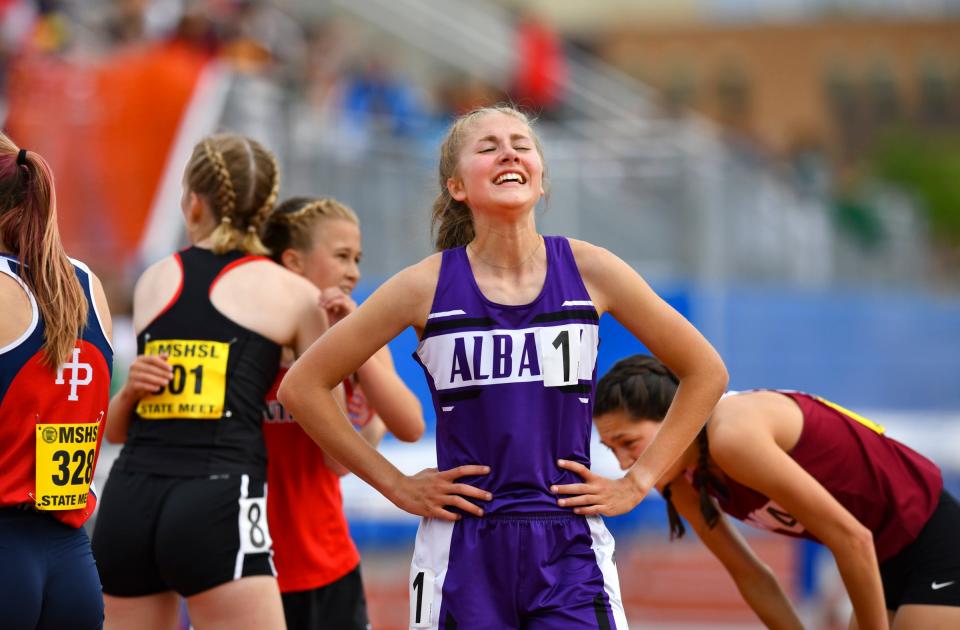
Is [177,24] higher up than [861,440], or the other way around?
[177,24]

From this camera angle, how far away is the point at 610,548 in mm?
3699

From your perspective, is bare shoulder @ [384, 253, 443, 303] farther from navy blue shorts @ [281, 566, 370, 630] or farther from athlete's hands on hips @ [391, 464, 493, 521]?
navy blue shorts @ [281, 566, 370, 630]

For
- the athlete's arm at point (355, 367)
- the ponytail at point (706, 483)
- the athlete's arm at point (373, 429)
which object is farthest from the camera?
the athlete's arm at point (373, 429)

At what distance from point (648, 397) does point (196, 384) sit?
1.48 meters

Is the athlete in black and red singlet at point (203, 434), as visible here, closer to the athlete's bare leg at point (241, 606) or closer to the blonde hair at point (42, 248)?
the athlete's bare leg at point (241, 606)

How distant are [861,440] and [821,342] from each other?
953 centimetres

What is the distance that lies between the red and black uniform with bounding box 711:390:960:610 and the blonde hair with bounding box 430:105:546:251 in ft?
4.05

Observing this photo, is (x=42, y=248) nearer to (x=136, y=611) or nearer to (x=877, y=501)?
(x=136, y=611)

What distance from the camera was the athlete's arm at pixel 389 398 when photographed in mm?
4578

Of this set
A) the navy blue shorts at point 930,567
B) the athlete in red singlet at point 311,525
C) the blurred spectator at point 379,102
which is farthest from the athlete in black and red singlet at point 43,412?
the blurred spectator at point 379,102

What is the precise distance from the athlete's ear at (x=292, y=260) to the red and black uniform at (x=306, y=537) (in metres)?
0.56

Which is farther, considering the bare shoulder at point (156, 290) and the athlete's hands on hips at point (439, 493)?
the bare shoulder at point (156, 290)

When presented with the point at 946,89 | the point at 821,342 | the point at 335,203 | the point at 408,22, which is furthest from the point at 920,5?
the point at 335,203

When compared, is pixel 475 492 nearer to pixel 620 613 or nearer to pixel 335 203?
pixel 620 613
